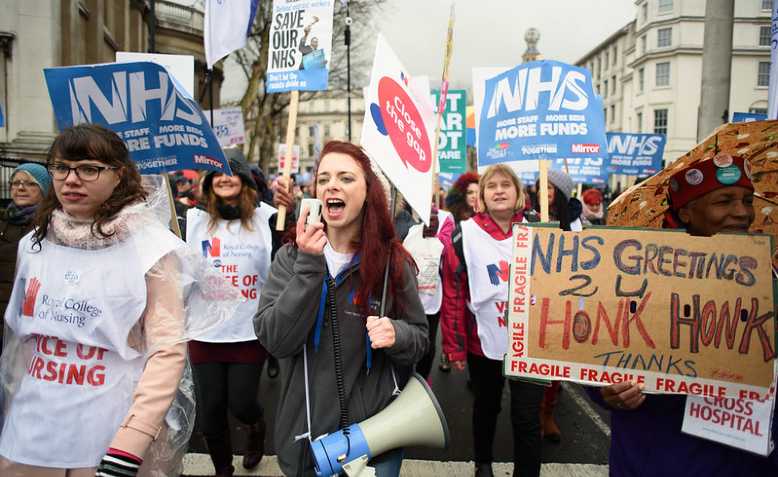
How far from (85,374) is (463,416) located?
359 centimetres

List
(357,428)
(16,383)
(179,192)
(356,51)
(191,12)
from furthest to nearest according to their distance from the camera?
(356,51), (191,12), (179,192), (357,428), (16,383)

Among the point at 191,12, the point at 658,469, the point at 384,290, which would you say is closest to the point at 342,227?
the point at 384,290

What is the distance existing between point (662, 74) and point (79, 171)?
190 feet

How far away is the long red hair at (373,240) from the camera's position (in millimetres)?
2152

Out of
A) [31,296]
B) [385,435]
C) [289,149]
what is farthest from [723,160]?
[289,149]

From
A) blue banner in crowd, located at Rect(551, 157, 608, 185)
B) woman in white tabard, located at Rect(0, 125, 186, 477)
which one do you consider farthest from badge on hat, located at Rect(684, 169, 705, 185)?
blue banner in crowd, located at Rect(551, 157, 608, 185)

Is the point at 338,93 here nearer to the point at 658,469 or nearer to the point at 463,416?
the point at 463,416

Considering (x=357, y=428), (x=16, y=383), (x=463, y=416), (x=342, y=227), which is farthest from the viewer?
(x=463, y=416)

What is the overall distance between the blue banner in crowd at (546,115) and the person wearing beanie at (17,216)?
2.96m

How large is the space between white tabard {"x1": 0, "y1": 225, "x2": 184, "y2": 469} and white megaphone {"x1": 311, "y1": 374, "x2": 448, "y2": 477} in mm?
746

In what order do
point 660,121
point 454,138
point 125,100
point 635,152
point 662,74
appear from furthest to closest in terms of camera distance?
1. point 660,121
2. point 662,74
3. point 635,152
4. point 454,138
5. point 125,100

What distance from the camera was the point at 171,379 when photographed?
1.86 metres

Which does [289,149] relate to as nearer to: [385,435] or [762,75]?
[385,435]

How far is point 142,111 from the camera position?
2861mm
